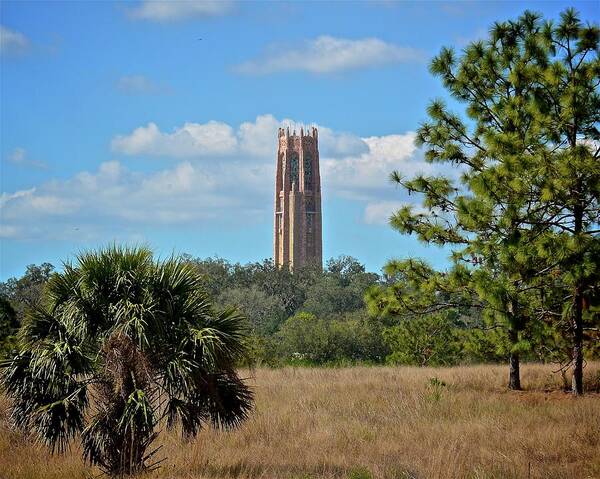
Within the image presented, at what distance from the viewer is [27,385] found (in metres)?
10.3

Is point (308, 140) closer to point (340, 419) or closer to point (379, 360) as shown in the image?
point (379, 360)

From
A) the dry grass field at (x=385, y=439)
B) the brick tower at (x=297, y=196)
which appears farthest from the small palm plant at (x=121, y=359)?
the brick tower at (x=297, y=196)

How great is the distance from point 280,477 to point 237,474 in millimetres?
588

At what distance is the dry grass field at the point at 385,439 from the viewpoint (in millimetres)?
10711

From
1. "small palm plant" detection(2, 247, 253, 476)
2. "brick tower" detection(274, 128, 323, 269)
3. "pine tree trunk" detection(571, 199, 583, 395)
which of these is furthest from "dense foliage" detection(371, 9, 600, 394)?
"brick tower" detection(274, 128, 323, 269)

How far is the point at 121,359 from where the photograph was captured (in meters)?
10.0

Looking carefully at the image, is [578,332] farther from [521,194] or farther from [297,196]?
[297,196]

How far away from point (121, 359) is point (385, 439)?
485 centimetres

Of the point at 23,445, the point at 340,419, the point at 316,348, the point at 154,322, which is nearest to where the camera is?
the point at 154,322

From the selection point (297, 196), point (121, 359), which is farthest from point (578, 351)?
point (297, 196)

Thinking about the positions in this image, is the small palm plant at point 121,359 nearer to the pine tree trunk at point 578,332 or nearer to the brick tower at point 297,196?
the pine tree trunk at point 578,332

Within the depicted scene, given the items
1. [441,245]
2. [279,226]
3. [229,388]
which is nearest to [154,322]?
[229,388]

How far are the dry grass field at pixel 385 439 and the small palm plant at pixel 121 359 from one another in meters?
0.61

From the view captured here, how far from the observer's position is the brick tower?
177375mm
